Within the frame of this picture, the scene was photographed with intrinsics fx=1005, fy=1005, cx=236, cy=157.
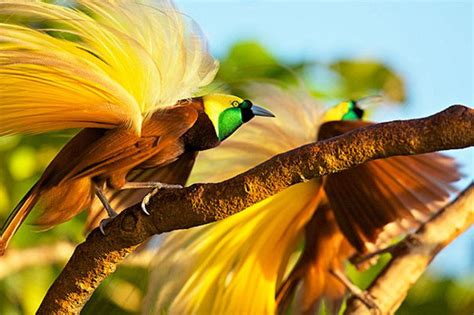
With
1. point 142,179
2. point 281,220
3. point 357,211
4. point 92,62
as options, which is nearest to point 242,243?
point 281,220

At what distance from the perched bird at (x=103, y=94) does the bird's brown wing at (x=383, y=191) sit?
0.42m

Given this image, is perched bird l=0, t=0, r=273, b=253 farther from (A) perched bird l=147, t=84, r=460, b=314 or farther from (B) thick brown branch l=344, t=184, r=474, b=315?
(B) thick brown branch l=344, t=184, r=474, b=315

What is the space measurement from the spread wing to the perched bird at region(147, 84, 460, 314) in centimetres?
50

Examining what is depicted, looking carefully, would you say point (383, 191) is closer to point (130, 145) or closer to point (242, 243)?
point (242, 243)

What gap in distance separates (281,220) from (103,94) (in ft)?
2.32

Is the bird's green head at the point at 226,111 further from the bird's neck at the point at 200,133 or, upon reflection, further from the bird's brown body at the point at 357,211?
the bird's brown body at the point at 357,211

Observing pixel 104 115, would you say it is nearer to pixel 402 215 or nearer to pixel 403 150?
pixel 403 150

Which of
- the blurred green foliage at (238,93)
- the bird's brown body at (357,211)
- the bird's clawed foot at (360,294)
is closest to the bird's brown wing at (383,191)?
the bird's brown body at (357,211)

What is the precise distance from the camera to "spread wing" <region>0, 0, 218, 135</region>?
1518mm

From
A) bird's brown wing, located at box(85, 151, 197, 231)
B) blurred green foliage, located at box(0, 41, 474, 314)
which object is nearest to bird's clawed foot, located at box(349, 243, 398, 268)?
blurred green foliage, located at box(0, 41, 474, 314)

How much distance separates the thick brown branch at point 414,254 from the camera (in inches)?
87.0

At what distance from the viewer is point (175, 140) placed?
1.69m

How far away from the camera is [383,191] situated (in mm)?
2098

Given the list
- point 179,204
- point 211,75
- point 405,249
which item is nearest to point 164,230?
point 179,204
